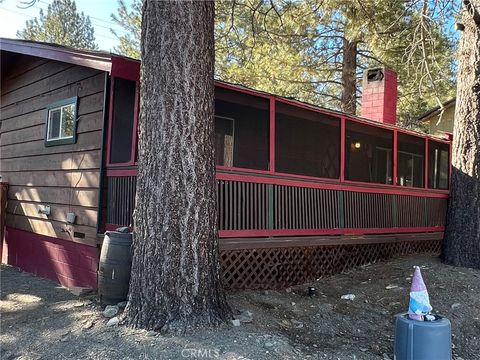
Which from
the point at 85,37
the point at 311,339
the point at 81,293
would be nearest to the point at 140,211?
the point at 311,339

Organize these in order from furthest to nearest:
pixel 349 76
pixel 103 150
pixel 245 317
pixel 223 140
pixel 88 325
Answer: pixel 349 76 < pixel 223 140 < pixel 103 150 < pixel 245 317 < pixel 88 325

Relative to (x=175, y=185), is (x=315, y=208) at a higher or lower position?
lower

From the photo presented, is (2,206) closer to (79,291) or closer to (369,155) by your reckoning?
(79,291)

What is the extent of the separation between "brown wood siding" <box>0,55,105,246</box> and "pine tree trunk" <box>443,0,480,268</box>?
221 inches

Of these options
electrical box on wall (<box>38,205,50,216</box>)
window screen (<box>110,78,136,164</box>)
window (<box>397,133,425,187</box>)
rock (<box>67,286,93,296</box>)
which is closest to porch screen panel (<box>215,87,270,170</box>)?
window screen (<box>110,78,136,164</box>)

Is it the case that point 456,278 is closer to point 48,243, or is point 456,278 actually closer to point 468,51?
point 468,51

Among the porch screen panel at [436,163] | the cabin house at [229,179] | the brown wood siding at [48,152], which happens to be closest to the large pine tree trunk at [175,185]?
the cabin house at [229,179]

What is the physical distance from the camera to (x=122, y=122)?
6523mm

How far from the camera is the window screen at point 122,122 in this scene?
6438 millimetres

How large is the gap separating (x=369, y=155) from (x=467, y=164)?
325cm

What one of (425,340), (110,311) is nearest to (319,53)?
(110,311)

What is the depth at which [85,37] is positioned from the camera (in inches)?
1489

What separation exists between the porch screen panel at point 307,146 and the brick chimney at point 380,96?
2.51 m

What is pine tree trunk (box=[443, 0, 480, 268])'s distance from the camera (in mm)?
7391
